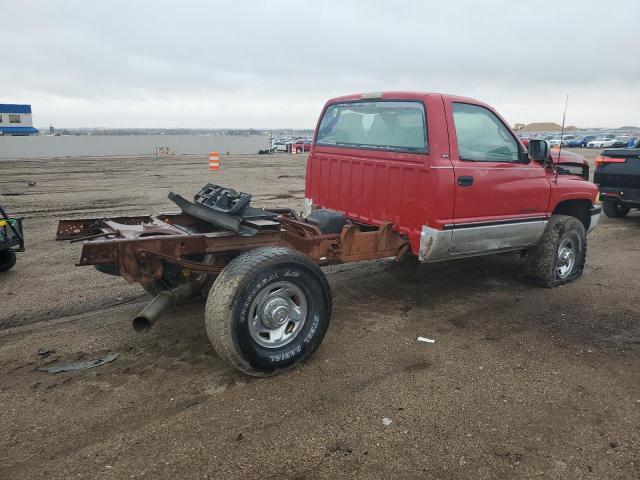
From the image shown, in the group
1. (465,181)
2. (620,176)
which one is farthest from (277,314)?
(620,176)

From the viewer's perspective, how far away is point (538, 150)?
531cm

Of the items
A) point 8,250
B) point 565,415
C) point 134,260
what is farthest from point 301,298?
point 8,250

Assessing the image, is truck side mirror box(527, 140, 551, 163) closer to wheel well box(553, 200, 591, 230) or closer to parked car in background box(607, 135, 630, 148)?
wheel well box(553, 200, 591, 230)

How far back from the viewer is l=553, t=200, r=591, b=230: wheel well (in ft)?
20.5

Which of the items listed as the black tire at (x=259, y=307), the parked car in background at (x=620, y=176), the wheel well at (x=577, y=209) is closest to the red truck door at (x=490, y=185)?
the wheel well at (x=577, y=209)

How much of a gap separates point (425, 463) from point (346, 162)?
3340mm

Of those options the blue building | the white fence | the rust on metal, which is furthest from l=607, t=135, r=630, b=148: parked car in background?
the blue building

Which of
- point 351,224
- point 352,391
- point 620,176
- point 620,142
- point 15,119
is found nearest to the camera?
point 352,391

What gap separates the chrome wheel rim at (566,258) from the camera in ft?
20.0

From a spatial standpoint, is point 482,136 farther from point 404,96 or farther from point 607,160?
point 607,160

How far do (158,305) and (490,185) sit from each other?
3.27 metres

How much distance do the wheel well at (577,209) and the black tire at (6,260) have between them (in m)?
6.71

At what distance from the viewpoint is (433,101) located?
4723 millimetres

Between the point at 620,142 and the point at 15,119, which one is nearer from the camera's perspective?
the point at 620,142
